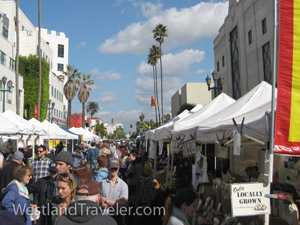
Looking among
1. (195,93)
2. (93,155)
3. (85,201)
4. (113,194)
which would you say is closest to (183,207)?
(85,201)

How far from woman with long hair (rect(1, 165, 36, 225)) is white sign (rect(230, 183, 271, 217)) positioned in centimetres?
284

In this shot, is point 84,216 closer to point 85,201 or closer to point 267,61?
point 85,201

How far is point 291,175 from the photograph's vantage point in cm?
791

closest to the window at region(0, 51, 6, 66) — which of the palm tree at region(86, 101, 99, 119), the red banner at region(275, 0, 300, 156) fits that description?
the red banner at region(275, 0, 300, 156)

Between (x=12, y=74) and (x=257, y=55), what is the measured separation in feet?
90.2

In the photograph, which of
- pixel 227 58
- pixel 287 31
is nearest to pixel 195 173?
pixel 287 31

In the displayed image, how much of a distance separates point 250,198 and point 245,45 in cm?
2471

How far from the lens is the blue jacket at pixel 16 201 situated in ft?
12.8

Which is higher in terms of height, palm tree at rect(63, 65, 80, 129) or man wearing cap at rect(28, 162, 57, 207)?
palm tree at rect(63, 65, 80, 129)

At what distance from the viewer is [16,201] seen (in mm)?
3996

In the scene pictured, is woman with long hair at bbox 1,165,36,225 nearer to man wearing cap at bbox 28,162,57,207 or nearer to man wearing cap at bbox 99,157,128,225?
man wearing cap at bbox 28,162,57,207

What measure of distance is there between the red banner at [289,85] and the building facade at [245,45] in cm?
1604

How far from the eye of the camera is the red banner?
3.34 meters

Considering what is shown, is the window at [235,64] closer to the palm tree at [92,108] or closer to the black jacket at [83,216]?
the black jacket at [83,216]
